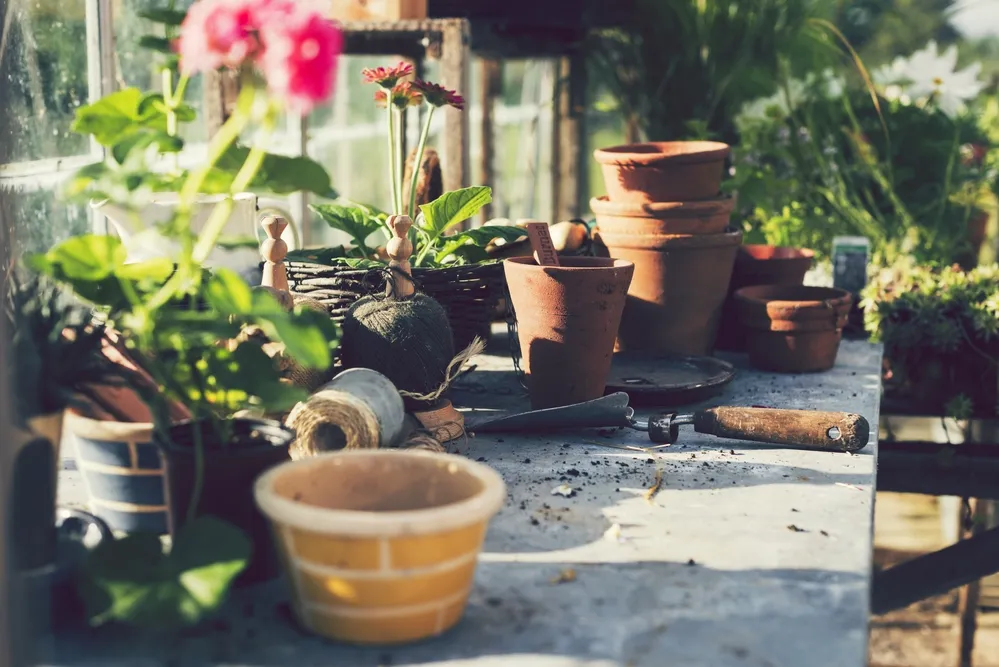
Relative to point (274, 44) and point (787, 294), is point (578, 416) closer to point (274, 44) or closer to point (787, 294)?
point (787, 294)

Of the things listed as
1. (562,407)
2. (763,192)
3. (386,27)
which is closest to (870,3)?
(763,192)

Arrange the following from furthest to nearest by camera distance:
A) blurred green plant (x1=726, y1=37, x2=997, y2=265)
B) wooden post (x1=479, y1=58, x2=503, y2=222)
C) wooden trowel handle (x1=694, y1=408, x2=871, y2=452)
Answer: wooden post (x1=479, y1=58, x2=503, y2=222) → blurred green plant (x1=726, y1=37, x2=997, y2=265) → wooden trowel handle (x1=694, y1=408, x2=871, y2=452)

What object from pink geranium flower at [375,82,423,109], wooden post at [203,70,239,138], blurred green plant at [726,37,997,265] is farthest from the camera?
blurred green plant at [726,37,997,265]

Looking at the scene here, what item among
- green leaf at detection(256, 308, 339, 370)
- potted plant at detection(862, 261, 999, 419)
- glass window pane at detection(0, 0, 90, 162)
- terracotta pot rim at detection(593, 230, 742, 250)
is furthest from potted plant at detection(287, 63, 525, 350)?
potted plant at detection(862, 261, 999, 419)

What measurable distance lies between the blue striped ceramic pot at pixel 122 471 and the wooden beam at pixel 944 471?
1783 millimetres

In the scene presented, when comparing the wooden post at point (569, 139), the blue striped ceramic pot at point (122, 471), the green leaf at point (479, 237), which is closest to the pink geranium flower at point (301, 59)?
the blue striped ceramic pot at point (122, 471)

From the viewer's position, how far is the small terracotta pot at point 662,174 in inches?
94.0

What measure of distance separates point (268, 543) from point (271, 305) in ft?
1.04

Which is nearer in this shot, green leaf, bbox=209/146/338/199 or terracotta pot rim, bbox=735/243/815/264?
green leaf, bbox=209/146/338/199

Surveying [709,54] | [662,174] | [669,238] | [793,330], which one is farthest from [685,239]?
[709,54]

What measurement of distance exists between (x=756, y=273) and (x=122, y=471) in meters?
1.72

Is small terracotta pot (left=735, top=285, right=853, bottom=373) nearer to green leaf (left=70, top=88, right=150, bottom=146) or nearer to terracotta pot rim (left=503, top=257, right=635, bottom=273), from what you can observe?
terracotta pot rim (left=503, top=257, right=635, bottom=273)

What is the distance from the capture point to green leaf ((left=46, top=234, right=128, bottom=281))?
4.06 ft

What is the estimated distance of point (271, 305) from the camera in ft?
3.97
